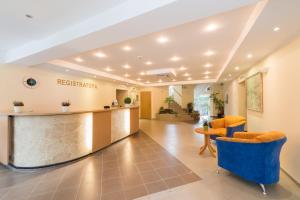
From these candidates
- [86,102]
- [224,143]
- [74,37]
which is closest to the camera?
[74,37]

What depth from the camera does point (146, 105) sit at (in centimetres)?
1209

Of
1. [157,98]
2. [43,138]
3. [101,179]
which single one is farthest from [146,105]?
[101,179]

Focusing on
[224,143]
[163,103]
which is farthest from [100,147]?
[163,103]

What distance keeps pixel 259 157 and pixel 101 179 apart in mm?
2787

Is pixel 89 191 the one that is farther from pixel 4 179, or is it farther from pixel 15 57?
pixel 15 57

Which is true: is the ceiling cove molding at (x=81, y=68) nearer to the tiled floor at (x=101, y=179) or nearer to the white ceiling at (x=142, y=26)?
the white ceiling at (x=142, y=26)

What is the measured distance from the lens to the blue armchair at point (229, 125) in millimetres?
3877

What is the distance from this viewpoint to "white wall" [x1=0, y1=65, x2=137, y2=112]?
4.07 meters

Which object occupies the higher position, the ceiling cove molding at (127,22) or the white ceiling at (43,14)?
the white ceiling at (43,14)

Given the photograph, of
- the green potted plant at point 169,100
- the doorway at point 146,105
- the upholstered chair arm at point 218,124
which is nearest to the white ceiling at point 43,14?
the upholstered chair arm at point 218,124

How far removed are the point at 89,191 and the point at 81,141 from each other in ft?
5.39

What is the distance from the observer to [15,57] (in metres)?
3.71

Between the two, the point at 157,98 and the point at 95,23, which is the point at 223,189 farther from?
the point at 157,98

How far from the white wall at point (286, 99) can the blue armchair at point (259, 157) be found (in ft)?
2.16
